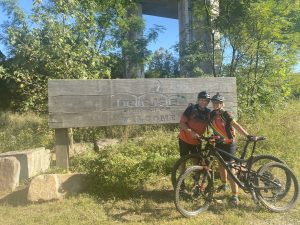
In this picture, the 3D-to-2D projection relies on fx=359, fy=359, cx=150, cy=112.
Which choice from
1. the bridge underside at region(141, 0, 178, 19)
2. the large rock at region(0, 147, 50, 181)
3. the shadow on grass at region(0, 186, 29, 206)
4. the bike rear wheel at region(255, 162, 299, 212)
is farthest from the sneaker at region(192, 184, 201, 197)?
the bridge underside at region(141, 0, 178, 19)

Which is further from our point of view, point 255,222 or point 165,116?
point 165,116

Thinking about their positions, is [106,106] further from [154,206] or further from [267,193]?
[267,193]

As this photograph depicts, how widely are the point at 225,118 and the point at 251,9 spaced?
5051 millimetres

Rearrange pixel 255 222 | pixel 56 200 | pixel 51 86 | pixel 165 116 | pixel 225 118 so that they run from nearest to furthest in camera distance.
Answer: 1. pixel 255 222
2. pixel 225 118
3. pixel 56 200
4. pixel 51 86
5. pixel 165 116

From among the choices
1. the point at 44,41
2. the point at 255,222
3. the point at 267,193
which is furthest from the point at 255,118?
the point at 44,41

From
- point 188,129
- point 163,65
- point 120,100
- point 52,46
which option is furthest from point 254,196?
point 163,65

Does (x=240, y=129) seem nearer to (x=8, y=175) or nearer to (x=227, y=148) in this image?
(x=227, y=148)

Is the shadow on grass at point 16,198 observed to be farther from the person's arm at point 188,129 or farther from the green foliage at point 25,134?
the person's arm at point 188,129

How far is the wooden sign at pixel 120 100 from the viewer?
623 cm

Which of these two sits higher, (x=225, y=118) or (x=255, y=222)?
(x=225, y=118)

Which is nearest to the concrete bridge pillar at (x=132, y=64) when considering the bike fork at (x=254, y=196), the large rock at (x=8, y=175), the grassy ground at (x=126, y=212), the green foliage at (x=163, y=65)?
the green foliage at (x=163, y=65)

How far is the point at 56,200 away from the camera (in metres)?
5.38

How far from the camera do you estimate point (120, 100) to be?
6512 millimetres

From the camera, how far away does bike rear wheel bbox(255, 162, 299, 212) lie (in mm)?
4996
